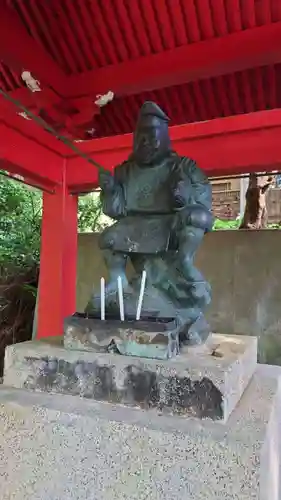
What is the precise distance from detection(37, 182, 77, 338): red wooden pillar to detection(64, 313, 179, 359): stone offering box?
5.10 feet

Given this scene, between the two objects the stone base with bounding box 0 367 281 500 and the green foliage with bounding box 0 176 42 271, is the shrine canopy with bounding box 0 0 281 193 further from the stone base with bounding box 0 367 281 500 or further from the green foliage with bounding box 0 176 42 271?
the stone base with bounding box 0 367 281 500

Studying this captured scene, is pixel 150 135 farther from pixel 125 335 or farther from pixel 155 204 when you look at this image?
pixel 125 335

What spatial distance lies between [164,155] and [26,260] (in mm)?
2748

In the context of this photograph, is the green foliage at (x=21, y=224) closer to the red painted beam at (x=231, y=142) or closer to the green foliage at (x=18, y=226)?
the green foliage at (x=18, y=226)

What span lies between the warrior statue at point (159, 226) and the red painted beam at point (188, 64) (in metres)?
1.16

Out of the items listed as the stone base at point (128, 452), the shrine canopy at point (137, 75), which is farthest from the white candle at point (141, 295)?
the shrine canopy at point (137, 75)

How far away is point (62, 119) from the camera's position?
267 cm

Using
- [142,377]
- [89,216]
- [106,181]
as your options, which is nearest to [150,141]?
[106,181]

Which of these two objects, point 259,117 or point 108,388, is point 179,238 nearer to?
point 108,388

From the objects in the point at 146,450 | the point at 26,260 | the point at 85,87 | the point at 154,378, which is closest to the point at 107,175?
the point at 154,378

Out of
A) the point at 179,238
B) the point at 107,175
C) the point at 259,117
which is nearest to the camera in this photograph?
the point at 179,238

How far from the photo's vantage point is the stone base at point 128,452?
2.60 feet

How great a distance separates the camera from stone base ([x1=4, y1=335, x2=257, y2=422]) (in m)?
0.89

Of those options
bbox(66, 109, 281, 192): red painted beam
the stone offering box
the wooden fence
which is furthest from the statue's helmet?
the wooden fence
